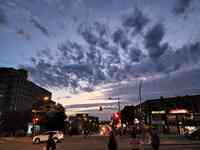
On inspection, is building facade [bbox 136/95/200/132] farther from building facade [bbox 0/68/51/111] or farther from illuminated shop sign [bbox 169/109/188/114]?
building facade [bbox 0/68/51/111]

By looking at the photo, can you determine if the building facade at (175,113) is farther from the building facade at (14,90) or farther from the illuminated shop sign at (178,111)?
the building facade at (14,90)

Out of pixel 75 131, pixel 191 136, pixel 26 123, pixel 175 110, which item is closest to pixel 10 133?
pixel 26 123

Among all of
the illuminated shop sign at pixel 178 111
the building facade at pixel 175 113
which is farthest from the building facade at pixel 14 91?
the illuminated shop sign at pixel 178 111

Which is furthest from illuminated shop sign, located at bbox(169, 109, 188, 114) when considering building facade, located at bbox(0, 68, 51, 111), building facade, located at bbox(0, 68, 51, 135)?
building facade, located at bbox(0, 68, 51, 111)

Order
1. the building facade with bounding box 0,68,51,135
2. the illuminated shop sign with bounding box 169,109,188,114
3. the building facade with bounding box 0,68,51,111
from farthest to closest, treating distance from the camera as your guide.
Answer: the building facade with bounding box 0,68,51,111
the building facade with bounding box 0,68,51,135
the illuminated shop sign with bounding box 169,109,188,114

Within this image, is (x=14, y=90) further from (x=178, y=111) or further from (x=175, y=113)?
(x=178, y=111)

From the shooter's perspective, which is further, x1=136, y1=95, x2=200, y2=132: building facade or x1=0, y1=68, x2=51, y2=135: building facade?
x1=0, y1=68, x2=51, y2=135: building facade

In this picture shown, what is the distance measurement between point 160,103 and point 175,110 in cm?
730

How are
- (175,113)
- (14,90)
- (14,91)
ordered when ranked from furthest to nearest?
1. (14,90)
2. (14,91)
3. (175,113)

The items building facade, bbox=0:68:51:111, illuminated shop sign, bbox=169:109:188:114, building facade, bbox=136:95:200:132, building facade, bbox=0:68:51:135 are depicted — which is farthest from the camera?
building facade, bbox=0:68:51:111

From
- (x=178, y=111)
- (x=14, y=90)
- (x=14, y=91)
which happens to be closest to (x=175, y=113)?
(x=178, y=111)

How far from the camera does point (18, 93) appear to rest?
14000 centimetres

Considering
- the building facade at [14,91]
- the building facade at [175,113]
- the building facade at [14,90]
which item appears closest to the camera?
the building facade at [175,113]

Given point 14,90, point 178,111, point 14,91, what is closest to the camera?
point 178,111
